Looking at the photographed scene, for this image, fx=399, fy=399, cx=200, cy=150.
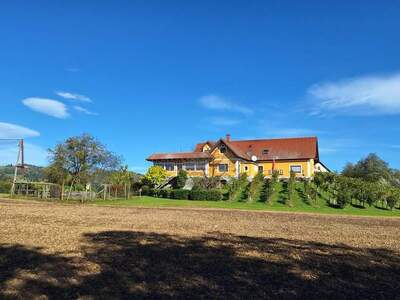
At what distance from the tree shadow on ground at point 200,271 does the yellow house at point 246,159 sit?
4515 centimetres

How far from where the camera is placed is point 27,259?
826cm

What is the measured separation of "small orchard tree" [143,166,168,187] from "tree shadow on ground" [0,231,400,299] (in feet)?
143

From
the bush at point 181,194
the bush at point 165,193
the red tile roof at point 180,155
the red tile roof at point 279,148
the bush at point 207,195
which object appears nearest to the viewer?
the bush at point 207,195

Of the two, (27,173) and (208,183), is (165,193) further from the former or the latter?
(27,173)

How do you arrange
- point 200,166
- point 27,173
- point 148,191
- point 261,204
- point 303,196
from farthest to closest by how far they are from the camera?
point 27,173
point 200,166
point 148,191
point 303,196
point 261,204

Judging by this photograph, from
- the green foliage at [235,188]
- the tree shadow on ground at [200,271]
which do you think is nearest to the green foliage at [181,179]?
the green foliage at [235,188]

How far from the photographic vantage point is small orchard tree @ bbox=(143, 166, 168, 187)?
179 feet

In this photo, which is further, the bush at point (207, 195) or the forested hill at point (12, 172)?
the forested hill at point (12, 172)

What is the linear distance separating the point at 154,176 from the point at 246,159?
13241mm

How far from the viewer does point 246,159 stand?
186 ft

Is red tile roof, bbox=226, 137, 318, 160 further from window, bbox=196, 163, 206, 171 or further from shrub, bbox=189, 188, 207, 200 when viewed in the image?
shrub, bbox=189, 188, 207, 200

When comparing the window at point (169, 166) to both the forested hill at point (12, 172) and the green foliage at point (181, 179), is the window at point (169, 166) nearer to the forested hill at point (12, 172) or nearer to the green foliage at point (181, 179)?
the green foliage at point (181, 179)

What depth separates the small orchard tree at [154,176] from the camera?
54.7m

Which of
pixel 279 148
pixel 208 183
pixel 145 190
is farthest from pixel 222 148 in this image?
pixel 145 190
